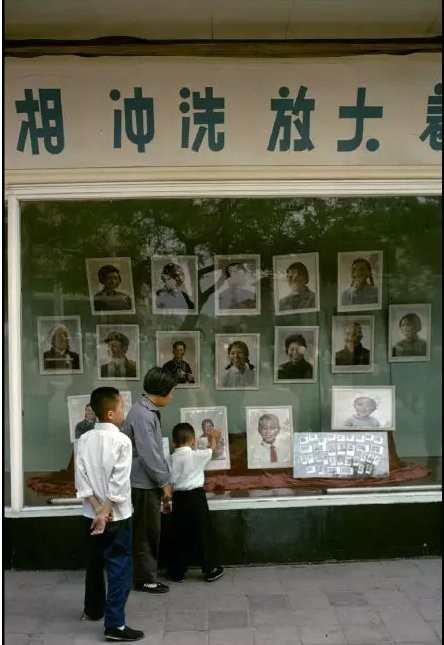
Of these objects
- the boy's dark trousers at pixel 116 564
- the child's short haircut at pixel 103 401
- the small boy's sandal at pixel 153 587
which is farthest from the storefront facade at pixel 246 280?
the child's short haircut at pixel 103 401

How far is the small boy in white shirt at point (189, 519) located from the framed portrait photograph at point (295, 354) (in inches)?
46.7

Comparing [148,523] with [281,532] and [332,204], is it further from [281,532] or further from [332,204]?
[332,204]

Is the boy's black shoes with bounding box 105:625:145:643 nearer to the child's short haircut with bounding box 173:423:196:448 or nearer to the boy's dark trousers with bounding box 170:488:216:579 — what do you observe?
the boy's dark trousers with bounding box 170:488:216:579

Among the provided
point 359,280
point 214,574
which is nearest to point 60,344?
point 214,574

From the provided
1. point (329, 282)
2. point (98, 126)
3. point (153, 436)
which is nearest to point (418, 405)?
point (329, 282)

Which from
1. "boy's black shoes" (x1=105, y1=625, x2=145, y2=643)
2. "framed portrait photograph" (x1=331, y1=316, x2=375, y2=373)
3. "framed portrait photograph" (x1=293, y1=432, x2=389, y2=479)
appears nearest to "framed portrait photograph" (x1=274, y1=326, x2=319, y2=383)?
"framed portrait photograph" (x1=331, y1=316, x2=375, y2=373)

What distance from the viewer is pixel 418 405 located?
598 cm

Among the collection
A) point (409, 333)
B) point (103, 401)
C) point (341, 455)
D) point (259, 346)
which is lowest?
point (341, 455)

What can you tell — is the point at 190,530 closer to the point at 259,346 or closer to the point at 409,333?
the point at 259,346

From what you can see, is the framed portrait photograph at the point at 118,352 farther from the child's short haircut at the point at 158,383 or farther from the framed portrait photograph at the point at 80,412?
the child's short haircut at the point at 158,383

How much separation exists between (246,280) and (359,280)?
0.96 m

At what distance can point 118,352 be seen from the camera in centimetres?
584

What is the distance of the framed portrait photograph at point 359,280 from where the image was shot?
19.4 ft

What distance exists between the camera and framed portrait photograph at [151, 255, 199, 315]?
5.83 m
